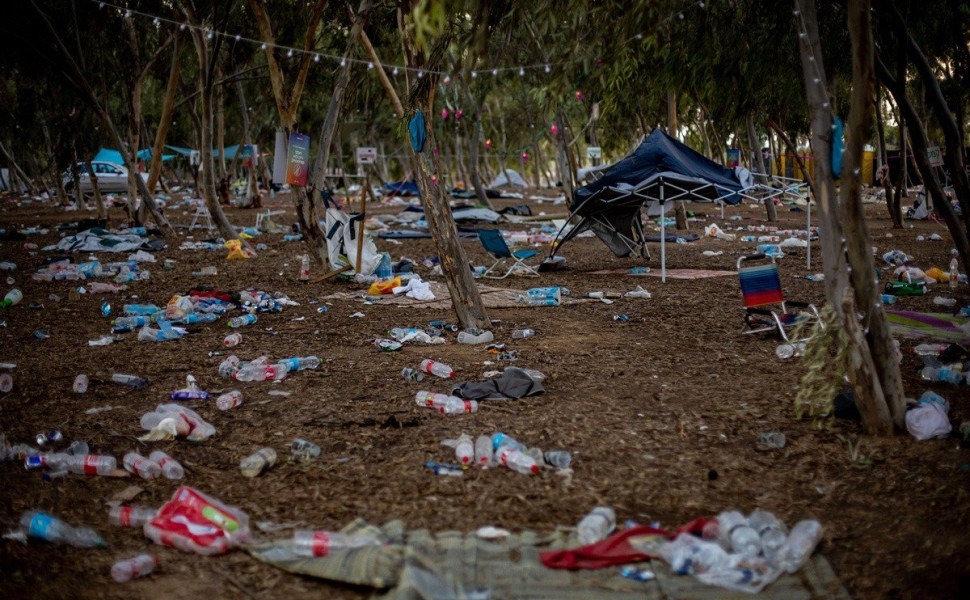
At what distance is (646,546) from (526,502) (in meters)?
0.72

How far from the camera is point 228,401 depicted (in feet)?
18.2

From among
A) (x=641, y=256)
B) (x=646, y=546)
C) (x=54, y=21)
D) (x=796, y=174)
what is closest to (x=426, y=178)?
(x=646, y=546)

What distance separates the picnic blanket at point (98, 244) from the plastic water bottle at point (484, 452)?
454 inches

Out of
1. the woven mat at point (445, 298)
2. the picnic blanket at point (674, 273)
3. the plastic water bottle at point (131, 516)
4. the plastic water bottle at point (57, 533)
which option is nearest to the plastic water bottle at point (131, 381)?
the plastic water bottle at point (131, 516)

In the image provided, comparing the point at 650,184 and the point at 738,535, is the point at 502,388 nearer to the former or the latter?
the point at 738,535

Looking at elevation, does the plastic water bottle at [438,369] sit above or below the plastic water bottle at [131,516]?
above

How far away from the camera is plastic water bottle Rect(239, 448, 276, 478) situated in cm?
436

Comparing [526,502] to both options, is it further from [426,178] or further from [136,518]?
[426,178]

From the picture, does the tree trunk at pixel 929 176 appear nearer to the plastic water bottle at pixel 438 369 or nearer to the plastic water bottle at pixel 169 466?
the plastic water bottle at pixel 438 369

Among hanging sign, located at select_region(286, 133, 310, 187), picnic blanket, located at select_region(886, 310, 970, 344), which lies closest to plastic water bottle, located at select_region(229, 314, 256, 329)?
hanging sign, located at select_region(286, 133, 310, 187)

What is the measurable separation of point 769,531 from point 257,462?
2.47 m

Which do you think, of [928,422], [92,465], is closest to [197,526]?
[92,465]

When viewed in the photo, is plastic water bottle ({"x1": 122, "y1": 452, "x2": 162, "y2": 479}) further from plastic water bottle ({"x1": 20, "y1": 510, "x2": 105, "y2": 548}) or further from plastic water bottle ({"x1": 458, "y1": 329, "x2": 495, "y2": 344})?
plastic water bottle ({"x1": 458, "y1": 329, "x2": 495, "y2": 344})

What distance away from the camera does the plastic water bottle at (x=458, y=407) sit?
17.6ft
